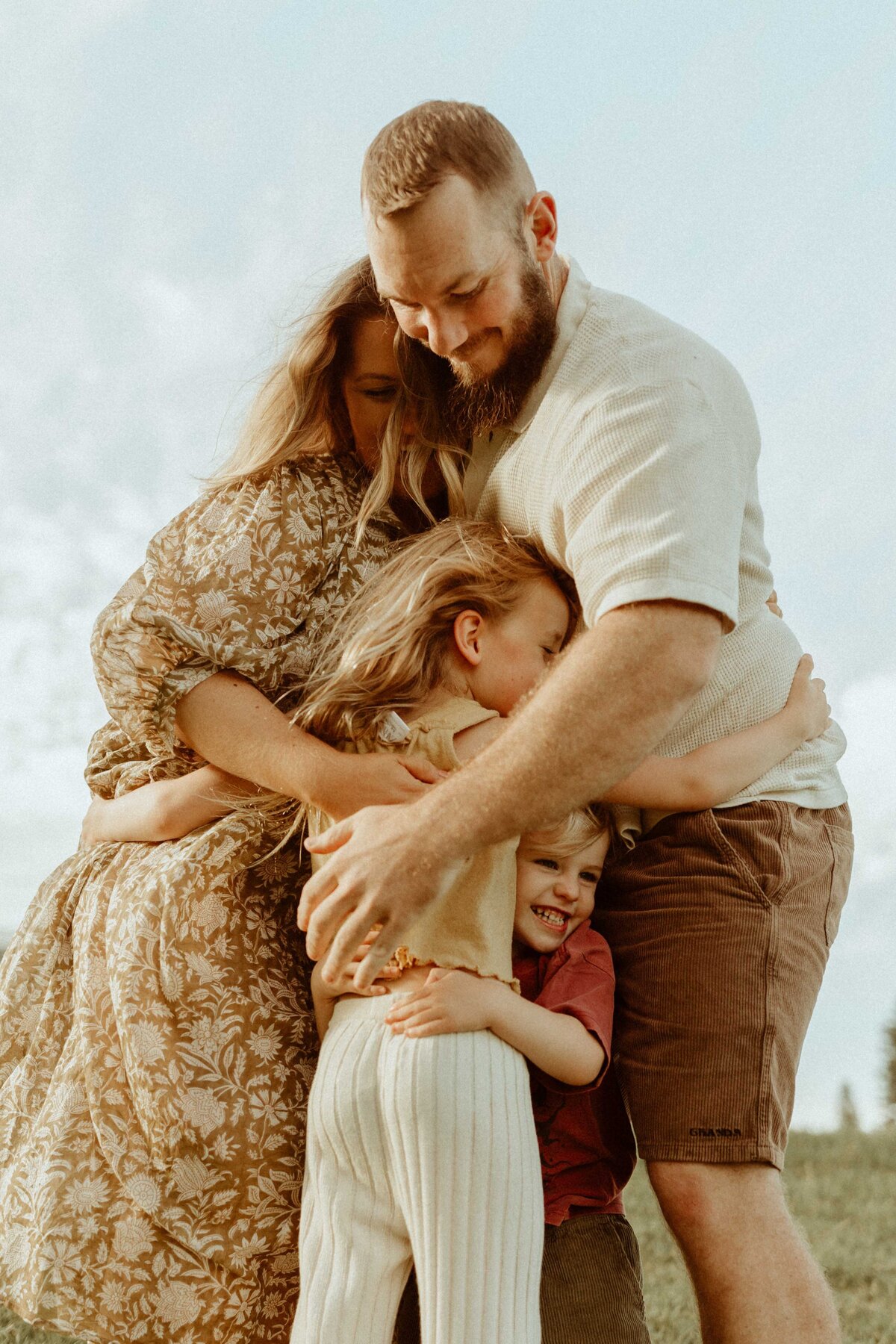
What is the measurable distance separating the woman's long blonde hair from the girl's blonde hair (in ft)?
0.69

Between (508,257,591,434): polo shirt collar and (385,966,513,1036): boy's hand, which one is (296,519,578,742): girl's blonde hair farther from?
(385,966,513,1036): boy's hand

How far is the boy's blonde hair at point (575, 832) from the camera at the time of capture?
2.50 meters

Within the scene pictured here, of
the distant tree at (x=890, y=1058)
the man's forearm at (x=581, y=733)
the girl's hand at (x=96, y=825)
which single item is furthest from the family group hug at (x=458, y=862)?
the distant tree at (x=890, y=1058)

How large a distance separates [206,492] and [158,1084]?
120cm

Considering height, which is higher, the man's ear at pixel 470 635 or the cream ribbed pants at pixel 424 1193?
the man's ear at pixel 470 635

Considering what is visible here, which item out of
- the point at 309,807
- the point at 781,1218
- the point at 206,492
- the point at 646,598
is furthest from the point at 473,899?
the point at 206,492

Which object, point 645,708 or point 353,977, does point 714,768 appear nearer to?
point 645,708

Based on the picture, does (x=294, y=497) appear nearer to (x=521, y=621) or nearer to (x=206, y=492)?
(x=206, y=492)

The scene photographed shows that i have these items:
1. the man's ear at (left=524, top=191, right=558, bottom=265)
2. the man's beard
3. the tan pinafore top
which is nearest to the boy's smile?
the tan pinafore top

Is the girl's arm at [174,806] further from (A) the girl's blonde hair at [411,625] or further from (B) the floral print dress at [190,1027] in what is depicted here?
(A) the girl's blonde hair at [411,625]

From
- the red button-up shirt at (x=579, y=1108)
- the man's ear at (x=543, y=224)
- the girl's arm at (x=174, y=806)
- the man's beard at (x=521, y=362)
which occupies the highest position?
the man's ear at (x=543, y=224)

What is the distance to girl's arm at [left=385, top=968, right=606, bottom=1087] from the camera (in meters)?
2.21

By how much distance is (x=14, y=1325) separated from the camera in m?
3.91

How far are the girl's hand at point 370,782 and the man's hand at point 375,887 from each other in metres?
0.13
